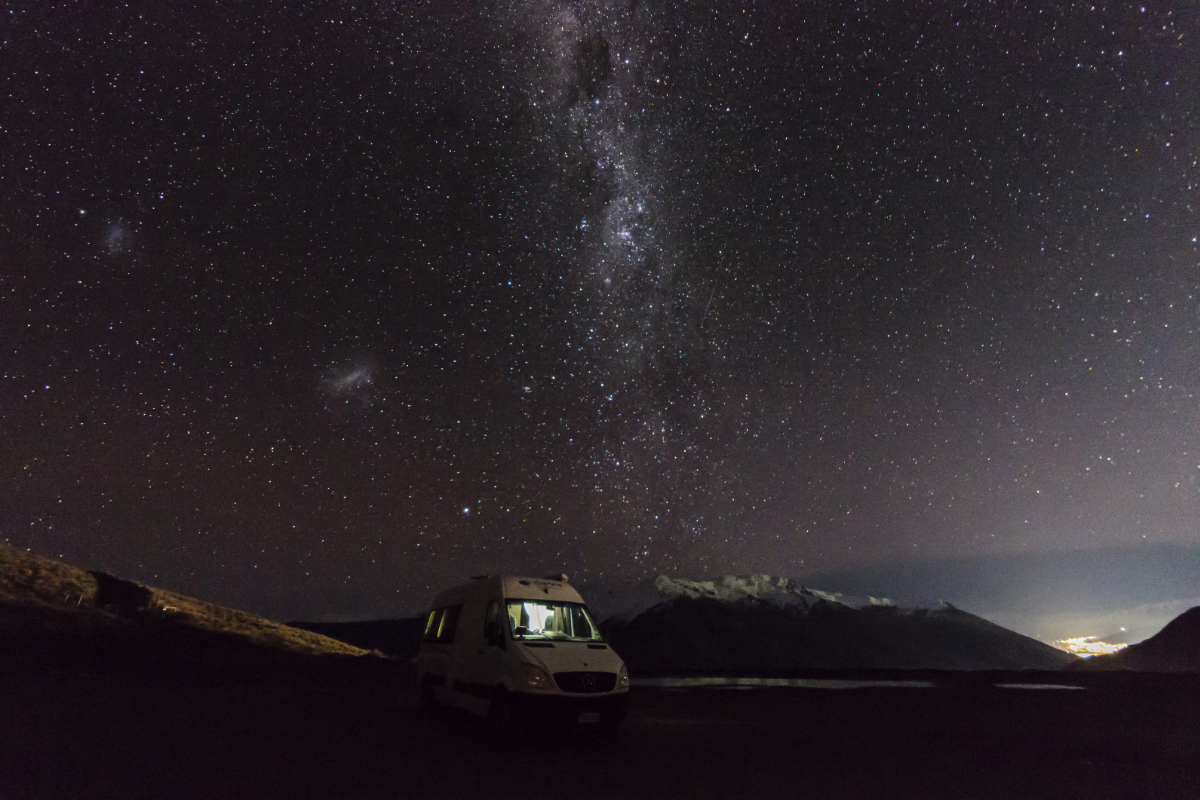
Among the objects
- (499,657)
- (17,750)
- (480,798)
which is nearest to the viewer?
(480,798)

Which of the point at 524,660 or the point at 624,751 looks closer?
the point at 624,751

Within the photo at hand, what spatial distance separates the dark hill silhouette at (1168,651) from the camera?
104m

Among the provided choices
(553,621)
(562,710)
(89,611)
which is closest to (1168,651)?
(553,621)

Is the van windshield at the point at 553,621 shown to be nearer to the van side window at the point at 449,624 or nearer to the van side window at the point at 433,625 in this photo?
the van side window at the point at 449,624

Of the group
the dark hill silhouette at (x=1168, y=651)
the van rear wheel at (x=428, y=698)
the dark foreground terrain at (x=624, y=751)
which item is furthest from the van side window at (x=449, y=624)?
the dark hill silhouette at (x=1168, y=651)

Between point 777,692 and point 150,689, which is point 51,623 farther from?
point 777,692

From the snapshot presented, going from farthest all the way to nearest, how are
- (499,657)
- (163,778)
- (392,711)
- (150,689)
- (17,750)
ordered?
1. (150,689)
2. (392,711)
3. (499,657)
4. (17,750)
5. (163,778)

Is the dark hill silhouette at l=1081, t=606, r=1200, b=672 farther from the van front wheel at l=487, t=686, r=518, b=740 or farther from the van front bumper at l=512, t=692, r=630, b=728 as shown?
the van front wheel at l=487, t=686, r=518, b=740

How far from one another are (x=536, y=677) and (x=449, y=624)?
412cm

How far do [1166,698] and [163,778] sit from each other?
22.2 meters

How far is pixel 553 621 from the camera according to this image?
37.8ft

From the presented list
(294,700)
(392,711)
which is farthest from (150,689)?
(392,711)

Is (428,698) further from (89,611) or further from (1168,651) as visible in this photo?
(1168,651)

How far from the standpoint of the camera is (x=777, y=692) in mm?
19797
